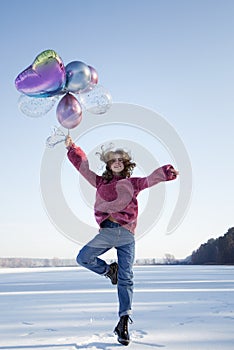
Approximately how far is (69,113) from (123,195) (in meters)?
0.78

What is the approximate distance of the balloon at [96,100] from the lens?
3645 mm

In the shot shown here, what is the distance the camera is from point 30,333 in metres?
2.98

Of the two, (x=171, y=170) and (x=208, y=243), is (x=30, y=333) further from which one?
(x=208, y=243)

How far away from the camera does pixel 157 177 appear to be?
3.02m

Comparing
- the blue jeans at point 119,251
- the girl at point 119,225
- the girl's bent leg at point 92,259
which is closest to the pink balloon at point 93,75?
the girl at point 119,225

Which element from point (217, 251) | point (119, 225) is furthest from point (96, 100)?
point (217, 251)

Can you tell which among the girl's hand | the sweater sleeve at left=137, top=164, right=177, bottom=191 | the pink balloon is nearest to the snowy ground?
the sweater sleeve at left=137, top=164, right=177, bottom=191

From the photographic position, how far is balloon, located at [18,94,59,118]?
11.7 feet

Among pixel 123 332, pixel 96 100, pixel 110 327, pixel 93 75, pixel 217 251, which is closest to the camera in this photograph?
pixel 123 332

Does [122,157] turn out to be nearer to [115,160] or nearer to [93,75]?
[115,160]

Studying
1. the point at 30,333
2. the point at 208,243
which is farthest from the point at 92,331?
the point at 208,243

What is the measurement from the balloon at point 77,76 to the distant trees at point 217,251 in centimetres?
4863

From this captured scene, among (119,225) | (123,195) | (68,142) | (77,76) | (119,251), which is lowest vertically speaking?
(119,251)

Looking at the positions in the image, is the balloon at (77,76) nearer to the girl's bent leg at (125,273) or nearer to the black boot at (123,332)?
the girl's bent leg at (125,273)
